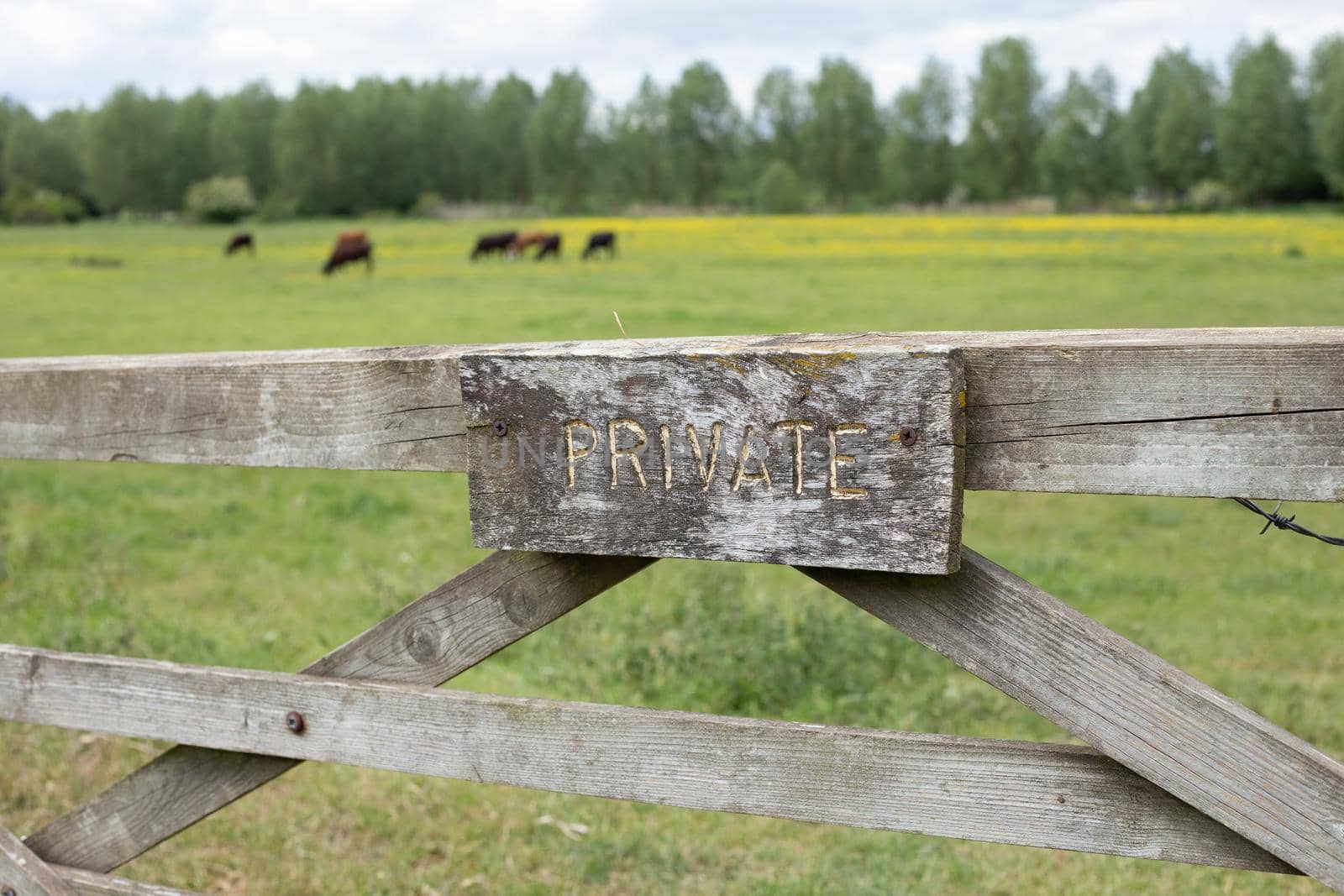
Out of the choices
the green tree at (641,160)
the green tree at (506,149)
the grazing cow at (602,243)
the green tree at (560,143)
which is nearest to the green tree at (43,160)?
the green tree at (506,149)

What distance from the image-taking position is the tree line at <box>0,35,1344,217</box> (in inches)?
Result: 2729

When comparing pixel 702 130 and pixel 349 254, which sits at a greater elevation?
pixel 702 130

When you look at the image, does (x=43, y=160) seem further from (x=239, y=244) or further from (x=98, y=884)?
(x=98, y=884)

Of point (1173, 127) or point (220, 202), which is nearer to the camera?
point (1173, 127)

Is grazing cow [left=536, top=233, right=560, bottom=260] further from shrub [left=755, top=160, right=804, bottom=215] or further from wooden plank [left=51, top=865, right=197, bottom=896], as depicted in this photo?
wooden plank [left=51, top=865, right=197, bottom=896]

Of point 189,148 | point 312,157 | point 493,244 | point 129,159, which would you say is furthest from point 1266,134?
point 189,148

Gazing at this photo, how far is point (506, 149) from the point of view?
75875mm

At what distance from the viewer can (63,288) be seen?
26656 mm

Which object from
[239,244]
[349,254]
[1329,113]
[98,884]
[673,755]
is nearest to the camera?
[673,755]

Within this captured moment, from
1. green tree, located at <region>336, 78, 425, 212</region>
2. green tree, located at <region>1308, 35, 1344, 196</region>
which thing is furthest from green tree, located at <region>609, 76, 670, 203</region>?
green tree, located at <region>1308, 35, 1344, 196</region>

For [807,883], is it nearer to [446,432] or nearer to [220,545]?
[446,432]

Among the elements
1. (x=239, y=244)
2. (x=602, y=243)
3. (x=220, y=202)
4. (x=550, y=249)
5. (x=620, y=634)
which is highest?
(x=220, y=202)

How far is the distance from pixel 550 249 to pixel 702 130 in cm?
4269

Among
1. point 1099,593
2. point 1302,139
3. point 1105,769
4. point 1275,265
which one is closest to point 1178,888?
point 1105,769
